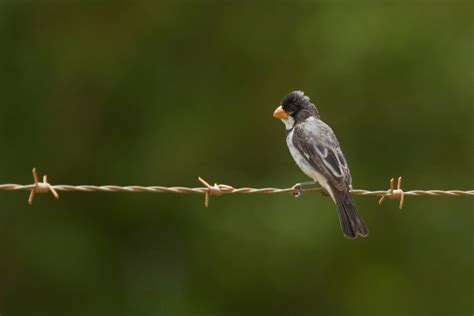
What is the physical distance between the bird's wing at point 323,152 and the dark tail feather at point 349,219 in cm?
8

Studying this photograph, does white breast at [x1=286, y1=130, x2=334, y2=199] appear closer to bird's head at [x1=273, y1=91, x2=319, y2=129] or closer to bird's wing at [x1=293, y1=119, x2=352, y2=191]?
bird's wing at [x1=293, y1=119, x2=352, y2=191]

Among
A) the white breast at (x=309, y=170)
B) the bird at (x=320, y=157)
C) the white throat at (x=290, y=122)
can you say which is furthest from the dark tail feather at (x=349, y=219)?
the white throat at (x=290, y=122)

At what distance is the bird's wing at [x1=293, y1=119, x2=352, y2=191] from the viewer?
7688mm

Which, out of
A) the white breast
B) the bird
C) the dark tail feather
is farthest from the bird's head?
the dark tail feather

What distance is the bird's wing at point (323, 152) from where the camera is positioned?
7.69 metres

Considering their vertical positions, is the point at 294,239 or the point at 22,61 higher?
the point at 22,61

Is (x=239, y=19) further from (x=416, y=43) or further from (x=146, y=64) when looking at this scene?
(x=416, y=43)

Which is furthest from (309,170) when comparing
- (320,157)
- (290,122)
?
(290,122)

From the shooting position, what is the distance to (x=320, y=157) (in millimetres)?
7938

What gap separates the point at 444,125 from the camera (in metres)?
13.6

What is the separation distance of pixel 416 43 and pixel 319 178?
20.3 ft

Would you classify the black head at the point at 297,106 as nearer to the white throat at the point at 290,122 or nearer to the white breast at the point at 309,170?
A: the white throat at the point at 290,122

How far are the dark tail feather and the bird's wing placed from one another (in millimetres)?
83

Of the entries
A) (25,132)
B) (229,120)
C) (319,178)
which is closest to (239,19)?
(229,120)
